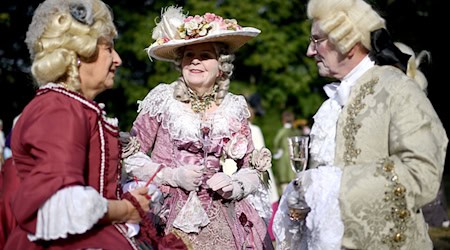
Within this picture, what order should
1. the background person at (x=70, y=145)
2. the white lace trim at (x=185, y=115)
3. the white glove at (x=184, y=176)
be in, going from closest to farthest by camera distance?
1. the background person at (x=70, y=145)
2. the white glove at (x=184, y=176)
3. the white lace trim at (x=185, y=115)

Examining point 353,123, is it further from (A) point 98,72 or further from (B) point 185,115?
(B) point 185,115

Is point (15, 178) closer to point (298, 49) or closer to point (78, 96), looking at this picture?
point (78, 96)

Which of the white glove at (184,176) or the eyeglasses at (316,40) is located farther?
the white glove at (184,176)

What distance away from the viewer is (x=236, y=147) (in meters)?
4.54

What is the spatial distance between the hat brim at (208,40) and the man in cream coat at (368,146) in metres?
1.03

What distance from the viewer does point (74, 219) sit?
289cm

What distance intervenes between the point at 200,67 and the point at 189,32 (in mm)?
220

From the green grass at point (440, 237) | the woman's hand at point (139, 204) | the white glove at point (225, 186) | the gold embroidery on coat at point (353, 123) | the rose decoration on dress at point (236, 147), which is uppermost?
the gold embroidery on coat at point (353, 123)

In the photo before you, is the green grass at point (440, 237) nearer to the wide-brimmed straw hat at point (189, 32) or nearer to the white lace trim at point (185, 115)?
the white lace trim at point (185, 115)

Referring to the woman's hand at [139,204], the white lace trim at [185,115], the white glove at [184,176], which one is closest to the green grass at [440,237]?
the white lace trim at [185,115]

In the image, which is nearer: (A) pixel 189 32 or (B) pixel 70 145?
(B) pixel 70 145

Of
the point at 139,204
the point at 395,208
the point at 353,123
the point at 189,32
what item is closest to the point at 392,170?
the point at 395,208

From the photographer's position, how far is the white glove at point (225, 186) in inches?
172

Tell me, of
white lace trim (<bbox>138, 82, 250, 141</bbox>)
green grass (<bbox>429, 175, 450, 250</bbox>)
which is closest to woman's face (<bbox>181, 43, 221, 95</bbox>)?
white lace trim (<bbox>138, 82, 250, 141</bbox>)
